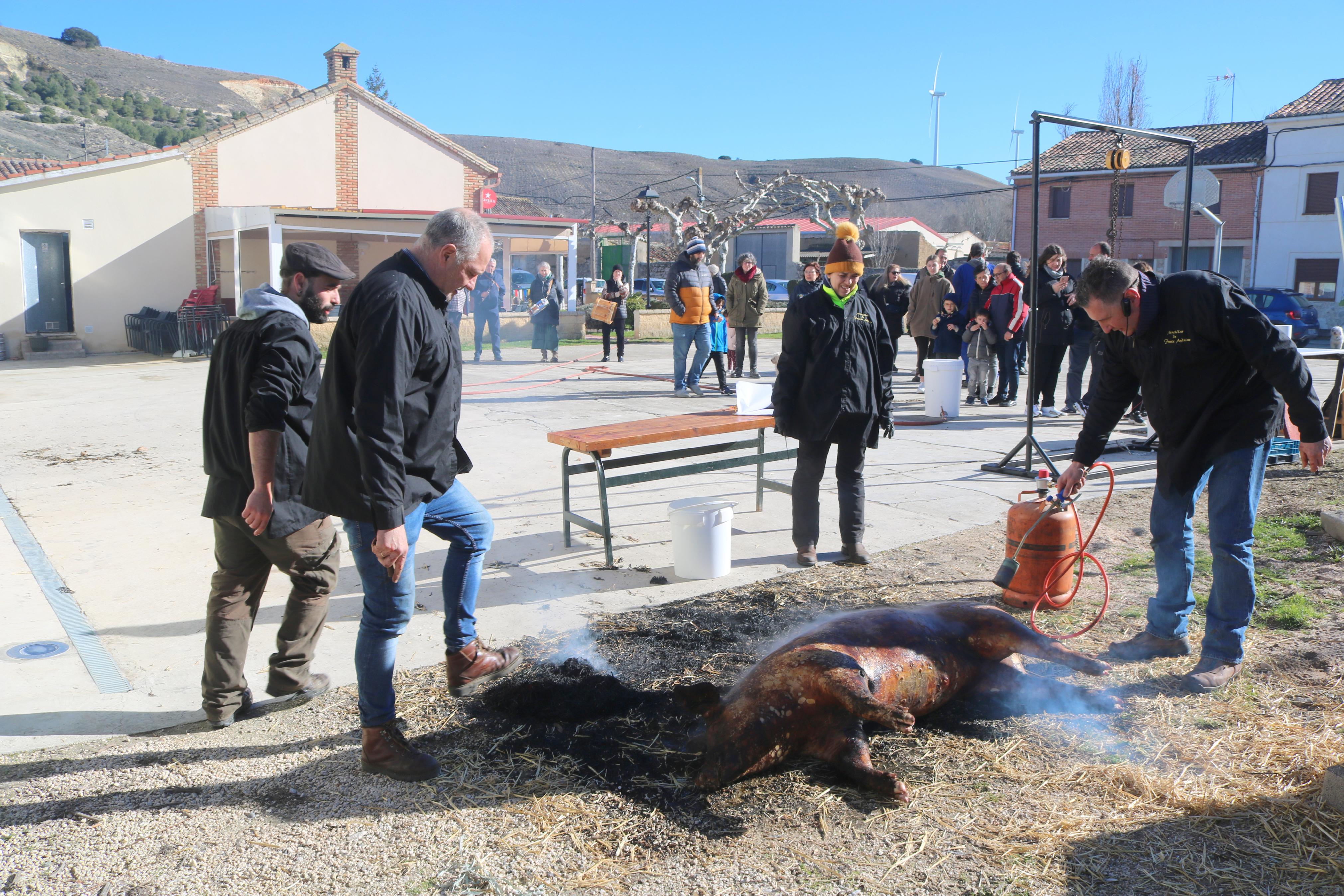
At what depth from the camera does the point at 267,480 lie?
338cm

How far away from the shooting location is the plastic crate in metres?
8.15

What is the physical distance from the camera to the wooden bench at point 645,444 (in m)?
5.60

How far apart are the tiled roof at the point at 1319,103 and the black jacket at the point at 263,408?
4275cm

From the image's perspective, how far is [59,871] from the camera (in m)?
2.66

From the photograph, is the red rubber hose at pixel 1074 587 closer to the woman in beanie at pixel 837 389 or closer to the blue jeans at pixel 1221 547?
the blue jeans at pixel 1221 547

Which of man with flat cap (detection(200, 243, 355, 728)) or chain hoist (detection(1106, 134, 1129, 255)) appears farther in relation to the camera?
chain hoist (detection(1106, 134, 1129, 255))

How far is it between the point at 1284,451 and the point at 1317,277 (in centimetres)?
3532

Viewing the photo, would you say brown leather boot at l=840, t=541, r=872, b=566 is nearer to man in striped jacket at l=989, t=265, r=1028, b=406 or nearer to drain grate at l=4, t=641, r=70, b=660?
drain grate at l=4, t=641, r=70, b=660

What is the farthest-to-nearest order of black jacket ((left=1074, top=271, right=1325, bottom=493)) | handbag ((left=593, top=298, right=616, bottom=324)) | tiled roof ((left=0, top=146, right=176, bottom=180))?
tiled roof ((left=0, top=146, right=176, bottom=180)) → handbag ((left=593, top=298, right=616, bottom=324)) → black jacket ((left=1074, top=271, right=1325, bottom=493))

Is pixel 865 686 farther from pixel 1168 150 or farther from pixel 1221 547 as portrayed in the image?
pixel 1168 150

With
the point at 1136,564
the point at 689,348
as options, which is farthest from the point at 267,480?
the point at 689,348

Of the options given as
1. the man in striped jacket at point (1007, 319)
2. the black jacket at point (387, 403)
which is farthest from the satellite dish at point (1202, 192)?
the black jacket at point (387, 403)

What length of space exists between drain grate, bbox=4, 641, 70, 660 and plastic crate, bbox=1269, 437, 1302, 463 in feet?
28.5

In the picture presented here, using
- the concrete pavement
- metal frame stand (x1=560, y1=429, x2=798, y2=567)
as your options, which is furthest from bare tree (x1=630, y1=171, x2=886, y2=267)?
metal frame stand (x1=560, y1=429, x2=798, y2=567)
